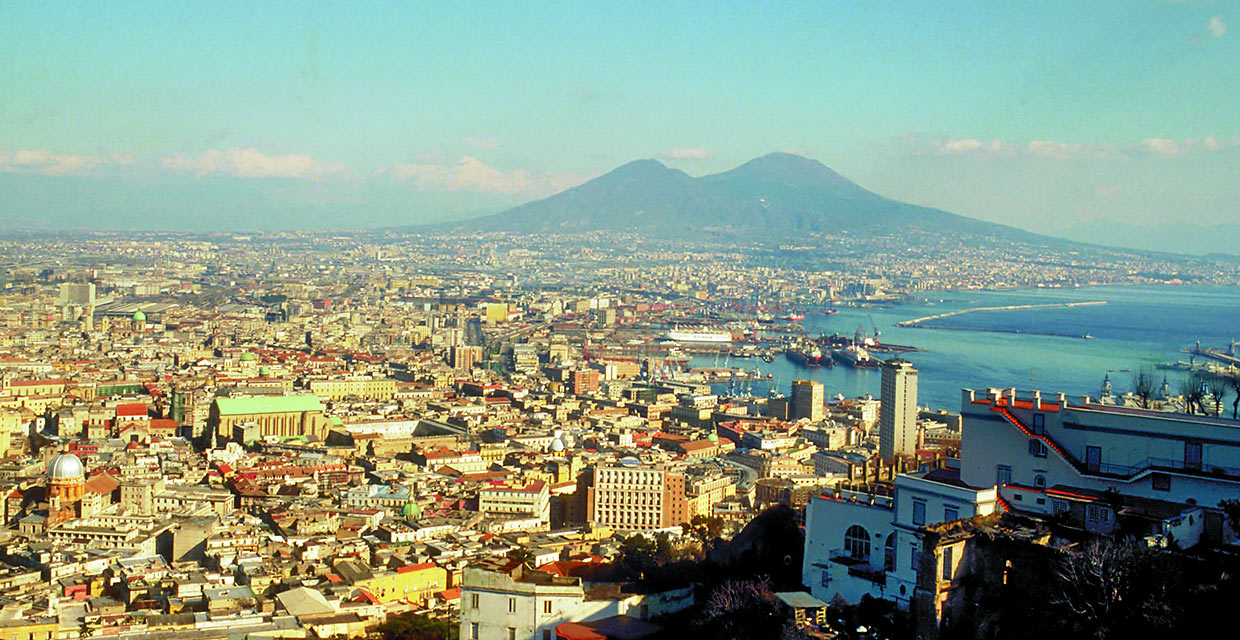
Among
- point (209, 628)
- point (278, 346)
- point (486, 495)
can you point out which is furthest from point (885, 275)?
point (209, 628)

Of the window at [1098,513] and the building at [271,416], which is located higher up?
the window at [1098,513]

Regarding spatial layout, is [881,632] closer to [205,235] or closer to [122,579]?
[122,579]

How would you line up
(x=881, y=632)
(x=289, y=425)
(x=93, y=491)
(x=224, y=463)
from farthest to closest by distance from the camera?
(x=289, y=425) < (x=224, y=463) < (x=93, y=491) < (x=881, y=632)

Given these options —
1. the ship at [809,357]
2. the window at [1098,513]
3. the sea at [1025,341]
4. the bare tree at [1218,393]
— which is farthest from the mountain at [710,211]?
the window at [1098,513]

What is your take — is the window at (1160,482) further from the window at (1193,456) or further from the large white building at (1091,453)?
the window at (1193,456)

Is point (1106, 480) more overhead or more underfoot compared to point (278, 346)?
more overhead

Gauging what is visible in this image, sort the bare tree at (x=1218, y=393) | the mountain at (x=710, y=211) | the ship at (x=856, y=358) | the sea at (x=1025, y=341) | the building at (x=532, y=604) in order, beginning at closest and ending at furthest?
the building at (x=532, y=604) → the bare tree at (x=1218, y=393) → the sea at (x=1025, y=341) → the ship at (x=856, y=358) → the mountain at (x=710, y=211)

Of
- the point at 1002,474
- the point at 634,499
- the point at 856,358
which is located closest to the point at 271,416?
the point at 634,499
